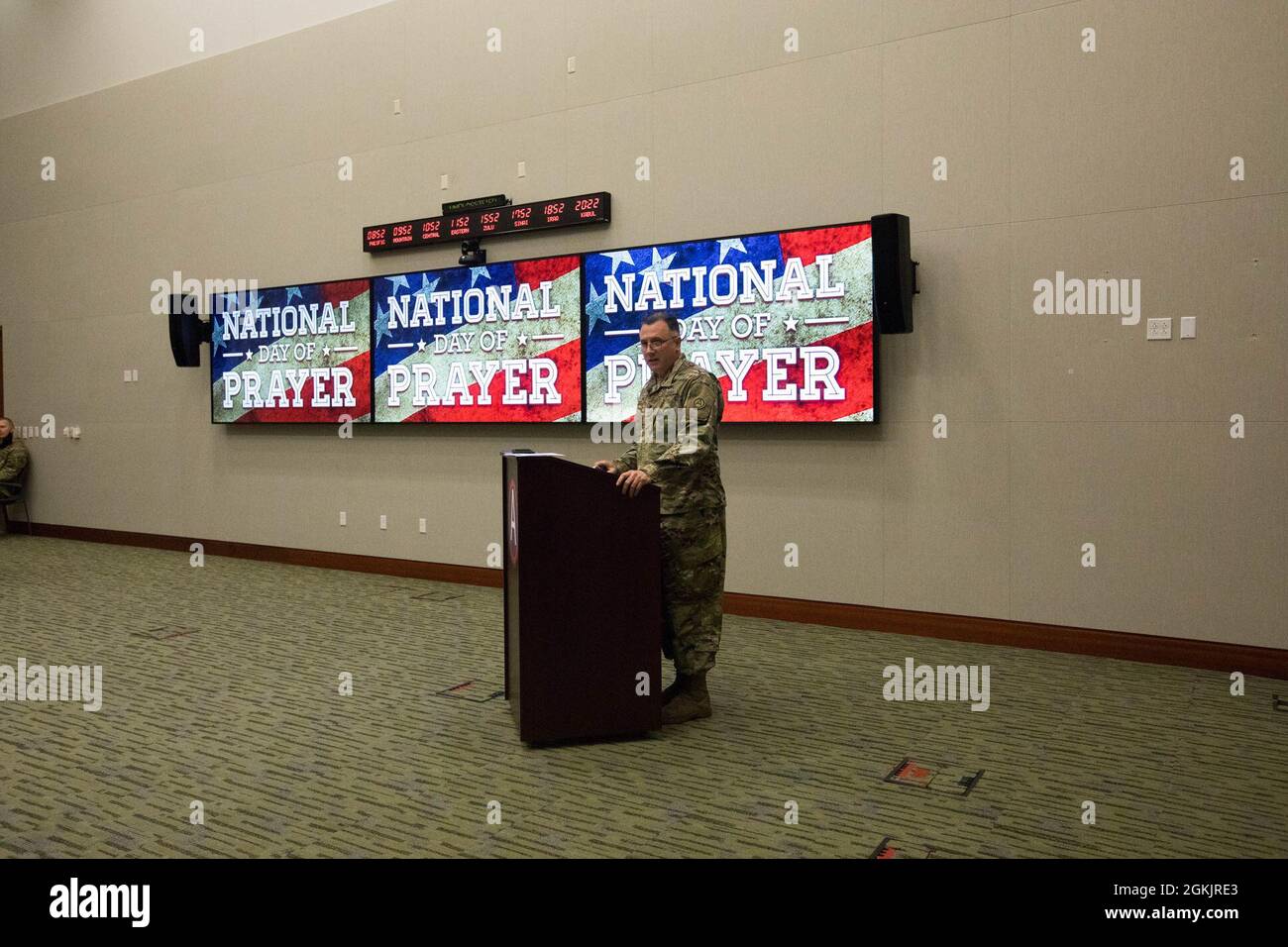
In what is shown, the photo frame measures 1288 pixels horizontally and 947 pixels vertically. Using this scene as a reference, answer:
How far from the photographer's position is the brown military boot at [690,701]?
12.4 feet

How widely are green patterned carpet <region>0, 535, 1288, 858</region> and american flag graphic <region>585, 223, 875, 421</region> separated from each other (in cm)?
129

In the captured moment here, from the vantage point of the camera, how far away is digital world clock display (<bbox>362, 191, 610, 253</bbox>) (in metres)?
6.24

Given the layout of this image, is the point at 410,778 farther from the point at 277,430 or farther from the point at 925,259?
the point at 277,430

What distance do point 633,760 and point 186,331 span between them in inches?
238

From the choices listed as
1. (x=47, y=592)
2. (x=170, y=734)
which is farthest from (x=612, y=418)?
(x=47, y=592)

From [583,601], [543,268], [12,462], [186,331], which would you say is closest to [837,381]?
[543,268]

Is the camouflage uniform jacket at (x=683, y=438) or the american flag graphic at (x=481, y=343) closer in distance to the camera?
the camouflage uniform jacket at (x=683, y=438)

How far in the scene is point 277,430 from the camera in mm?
7836

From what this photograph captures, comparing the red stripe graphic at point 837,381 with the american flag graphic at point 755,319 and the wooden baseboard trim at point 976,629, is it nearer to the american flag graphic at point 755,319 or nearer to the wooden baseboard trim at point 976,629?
the american flag graphic at point 755,319

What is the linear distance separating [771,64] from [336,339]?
3.52 metres

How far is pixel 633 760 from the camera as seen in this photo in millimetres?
3395

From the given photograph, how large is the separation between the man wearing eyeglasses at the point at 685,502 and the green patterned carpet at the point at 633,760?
0.99 feet

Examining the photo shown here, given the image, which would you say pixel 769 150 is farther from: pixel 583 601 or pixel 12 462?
pixel 12 462

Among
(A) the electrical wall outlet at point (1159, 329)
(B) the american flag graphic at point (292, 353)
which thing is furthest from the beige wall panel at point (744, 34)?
(B) the american flag graphic at point (292, 353)
